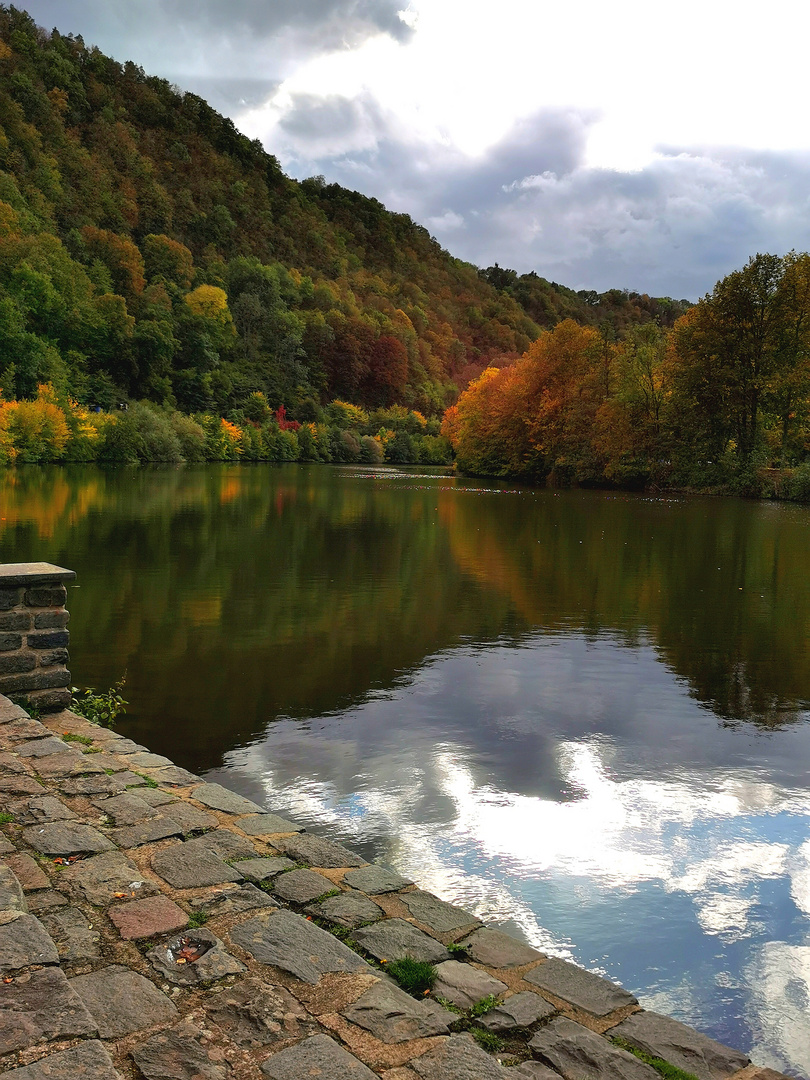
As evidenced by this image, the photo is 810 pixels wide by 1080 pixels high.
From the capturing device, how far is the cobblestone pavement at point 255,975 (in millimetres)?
2291

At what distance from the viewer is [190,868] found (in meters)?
3.44

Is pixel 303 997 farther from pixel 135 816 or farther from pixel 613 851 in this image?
pixel 613 851

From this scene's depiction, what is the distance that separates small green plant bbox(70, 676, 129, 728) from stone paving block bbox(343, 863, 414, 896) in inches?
116

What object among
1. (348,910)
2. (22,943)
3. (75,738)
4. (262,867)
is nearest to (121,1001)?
(22,943)

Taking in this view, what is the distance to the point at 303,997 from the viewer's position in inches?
103

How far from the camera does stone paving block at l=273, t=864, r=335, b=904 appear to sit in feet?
11.1

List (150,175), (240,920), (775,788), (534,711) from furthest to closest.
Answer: (150,175)
(534,711)
(775,788)
(240,920)

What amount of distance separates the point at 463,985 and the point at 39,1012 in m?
1.35

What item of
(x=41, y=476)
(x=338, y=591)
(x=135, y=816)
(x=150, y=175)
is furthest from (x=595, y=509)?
(x=150, y=175)

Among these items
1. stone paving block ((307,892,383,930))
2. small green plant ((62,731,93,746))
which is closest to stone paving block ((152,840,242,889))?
stone paving block ((307,892,383,930))

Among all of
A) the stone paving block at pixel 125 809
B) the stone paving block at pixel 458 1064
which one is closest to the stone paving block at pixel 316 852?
the stone paving block at pixel 125 809

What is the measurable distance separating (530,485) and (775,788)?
4489cm

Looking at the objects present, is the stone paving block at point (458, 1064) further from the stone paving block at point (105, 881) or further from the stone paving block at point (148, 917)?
the stone paving block at point (105, 881)

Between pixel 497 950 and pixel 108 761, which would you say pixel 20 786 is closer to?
pixel 108 761
